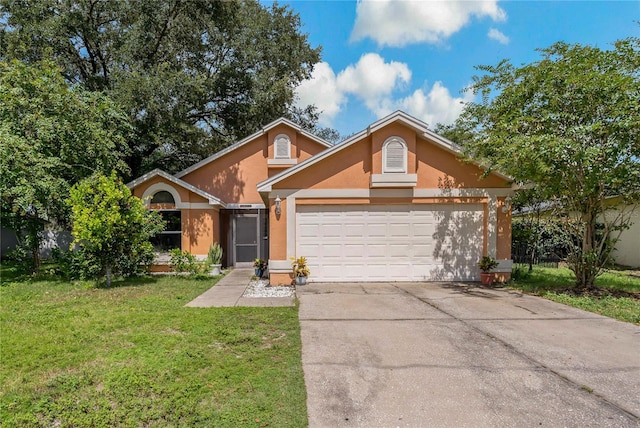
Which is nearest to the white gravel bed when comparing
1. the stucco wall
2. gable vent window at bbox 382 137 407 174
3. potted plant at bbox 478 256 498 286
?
gable vent window at bbox 382 137 407 174

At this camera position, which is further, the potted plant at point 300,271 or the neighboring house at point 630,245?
the neighboring house at point 630,245

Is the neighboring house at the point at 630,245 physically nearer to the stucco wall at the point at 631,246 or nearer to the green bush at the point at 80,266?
the stucco wall at the point at 631,246

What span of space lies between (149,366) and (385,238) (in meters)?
7.56

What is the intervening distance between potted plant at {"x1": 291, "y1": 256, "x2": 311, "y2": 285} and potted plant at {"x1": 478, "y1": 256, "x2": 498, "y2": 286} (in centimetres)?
534

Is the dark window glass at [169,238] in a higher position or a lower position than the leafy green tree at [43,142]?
lower

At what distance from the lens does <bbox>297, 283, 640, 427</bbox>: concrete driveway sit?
3314 mm

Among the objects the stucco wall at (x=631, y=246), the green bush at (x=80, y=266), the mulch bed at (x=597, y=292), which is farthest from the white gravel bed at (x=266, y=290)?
the stucco wall at (x=631, y=246)

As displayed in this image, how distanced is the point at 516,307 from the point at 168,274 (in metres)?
10.6

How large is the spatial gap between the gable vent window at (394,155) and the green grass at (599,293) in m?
4.90

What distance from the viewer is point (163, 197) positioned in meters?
12.5

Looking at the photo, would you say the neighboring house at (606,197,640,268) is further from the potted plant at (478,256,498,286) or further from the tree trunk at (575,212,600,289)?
the potted plant at (478,256,498,286)

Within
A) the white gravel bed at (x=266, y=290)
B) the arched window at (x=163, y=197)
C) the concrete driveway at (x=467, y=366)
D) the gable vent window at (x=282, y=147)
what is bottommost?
the white gravel bed at (x=266, y=290)

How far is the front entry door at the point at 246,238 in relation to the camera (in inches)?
570

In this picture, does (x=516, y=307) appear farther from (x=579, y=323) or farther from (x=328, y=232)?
(x=328, y=232)
